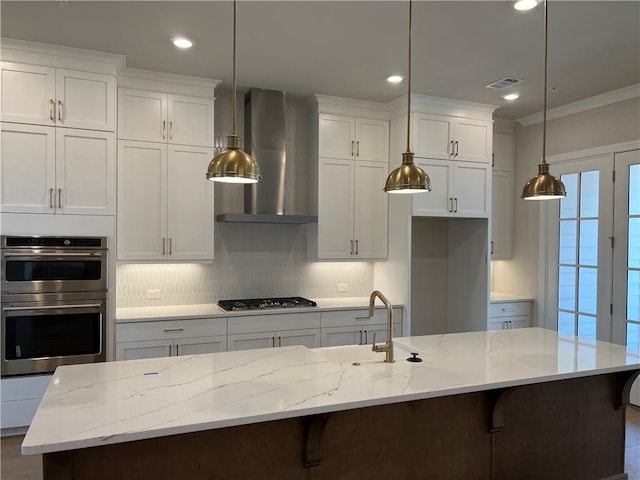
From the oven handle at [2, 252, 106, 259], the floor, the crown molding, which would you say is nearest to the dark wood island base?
the floor

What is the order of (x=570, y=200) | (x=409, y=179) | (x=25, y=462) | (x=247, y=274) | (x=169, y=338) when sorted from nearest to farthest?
(x=409, y=179)
(x=25, y=462)
(x=169, y=338)
(x=247, y=274)
(x=570, y=200)

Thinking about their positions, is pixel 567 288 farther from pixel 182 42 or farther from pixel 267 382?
pixel 182 42

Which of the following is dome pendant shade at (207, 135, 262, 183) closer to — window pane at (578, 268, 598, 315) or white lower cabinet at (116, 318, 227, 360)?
white lower cabinet at (116, 318, 227, 360)

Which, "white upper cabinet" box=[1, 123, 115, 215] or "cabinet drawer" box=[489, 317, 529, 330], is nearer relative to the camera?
"white upper cabinet" box=[1, 123, 115, 215]

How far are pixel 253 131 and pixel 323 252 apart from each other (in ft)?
4.29

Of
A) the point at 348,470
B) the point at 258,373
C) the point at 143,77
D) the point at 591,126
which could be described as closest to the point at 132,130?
the point at 143,77

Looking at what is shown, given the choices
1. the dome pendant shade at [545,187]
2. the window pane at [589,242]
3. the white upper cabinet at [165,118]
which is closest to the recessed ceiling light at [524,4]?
the dome pendant shade at [545,187]

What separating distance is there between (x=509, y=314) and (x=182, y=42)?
13.8 feet

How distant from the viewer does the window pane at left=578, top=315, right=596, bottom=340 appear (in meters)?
4.61

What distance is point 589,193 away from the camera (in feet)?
15.3

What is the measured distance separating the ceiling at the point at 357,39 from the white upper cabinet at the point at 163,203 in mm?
703

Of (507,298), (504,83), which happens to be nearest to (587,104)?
(504,83)

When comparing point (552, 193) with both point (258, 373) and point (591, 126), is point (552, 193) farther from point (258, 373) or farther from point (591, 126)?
point (591, 126)

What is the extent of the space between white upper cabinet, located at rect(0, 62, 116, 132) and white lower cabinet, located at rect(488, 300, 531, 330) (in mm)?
4123
